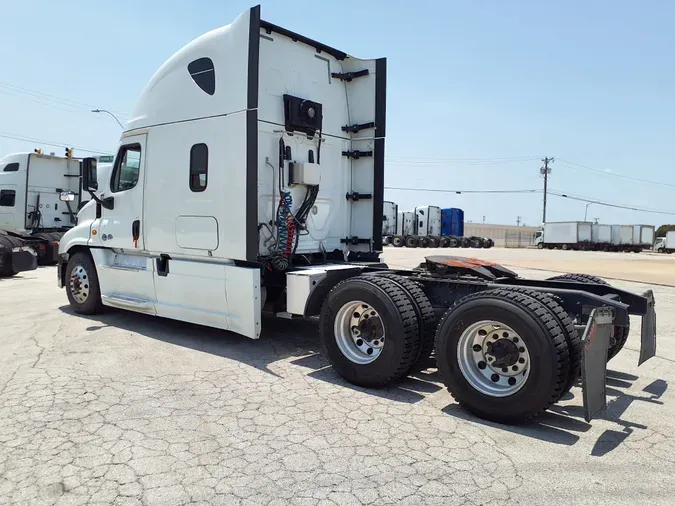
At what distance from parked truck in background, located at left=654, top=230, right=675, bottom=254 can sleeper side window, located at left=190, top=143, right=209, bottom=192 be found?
2421 inches

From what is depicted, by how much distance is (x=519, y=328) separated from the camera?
4113mm

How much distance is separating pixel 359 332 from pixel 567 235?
5764 centimetres

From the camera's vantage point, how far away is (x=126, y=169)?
306 inches

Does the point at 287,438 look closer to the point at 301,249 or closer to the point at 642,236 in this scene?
the point at 301,249

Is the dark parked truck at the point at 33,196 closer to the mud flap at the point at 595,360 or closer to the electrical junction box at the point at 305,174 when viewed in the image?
the electrical junction box at the point at 305,174

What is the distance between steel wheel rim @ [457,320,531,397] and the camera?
4.29 metres

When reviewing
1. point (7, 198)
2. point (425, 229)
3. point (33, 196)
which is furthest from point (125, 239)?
point (425, 229)

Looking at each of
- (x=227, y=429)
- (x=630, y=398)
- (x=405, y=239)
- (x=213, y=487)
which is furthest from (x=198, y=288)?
(x=405, y=239)

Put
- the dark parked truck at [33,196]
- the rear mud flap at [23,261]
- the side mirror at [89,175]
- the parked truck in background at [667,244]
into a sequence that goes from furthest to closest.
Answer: the parked truck in background at [667,244] → the dark parked truck at [33,196] → the rear mud flap at [23,261] → the side mirror at [89,175]

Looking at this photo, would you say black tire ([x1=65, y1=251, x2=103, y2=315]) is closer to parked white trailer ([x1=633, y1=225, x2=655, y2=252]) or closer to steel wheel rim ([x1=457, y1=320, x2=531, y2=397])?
steel wheel rim ([x1=457, y1=320, x2=531, y2=397])

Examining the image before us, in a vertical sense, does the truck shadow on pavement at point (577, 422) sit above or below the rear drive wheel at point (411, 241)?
below

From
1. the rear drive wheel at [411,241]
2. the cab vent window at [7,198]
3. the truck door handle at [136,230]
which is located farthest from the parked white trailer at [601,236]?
the truck door handle at [136,230]

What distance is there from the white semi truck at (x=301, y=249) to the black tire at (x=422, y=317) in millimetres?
17

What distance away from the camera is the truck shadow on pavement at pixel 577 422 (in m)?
4.00
